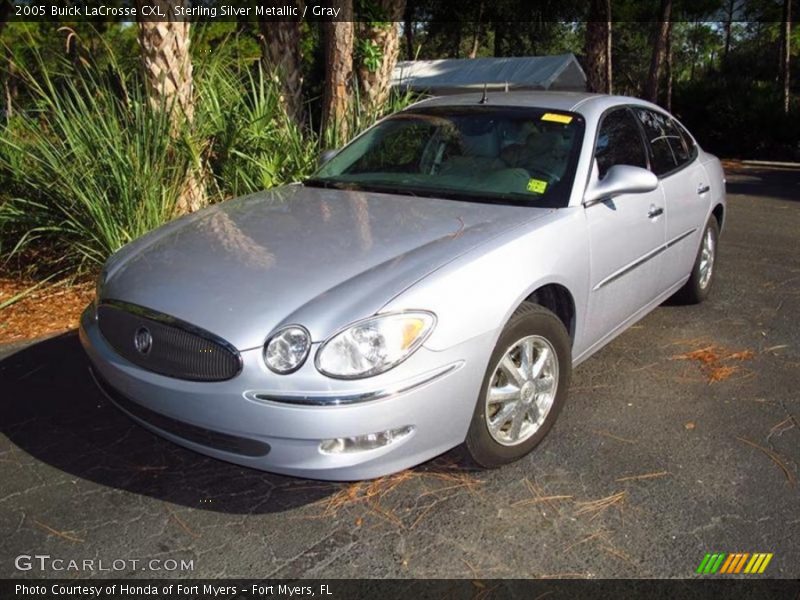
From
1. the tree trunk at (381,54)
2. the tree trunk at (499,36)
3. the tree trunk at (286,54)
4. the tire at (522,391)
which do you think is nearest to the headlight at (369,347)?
the tire at (522,391)

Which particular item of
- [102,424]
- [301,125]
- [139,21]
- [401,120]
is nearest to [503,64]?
[301,125]

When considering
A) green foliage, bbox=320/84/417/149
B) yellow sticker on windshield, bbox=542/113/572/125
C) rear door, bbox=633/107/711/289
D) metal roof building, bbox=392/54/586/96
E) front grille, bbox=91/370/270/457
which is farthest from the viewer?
metal roof building, bbox=392/54/586/96

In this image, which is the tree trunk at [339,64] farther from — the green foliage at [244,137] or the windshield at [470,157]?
the windshield at [470,157]

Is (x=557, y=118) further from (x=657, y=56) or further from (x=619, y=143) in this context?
(x=657, y=56)

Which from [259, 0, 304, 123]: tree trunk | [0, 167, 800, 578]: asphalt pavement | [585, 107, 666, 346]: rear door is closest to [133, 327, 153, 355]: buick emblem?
[0, 167, 800, 578]: asphalt pavement

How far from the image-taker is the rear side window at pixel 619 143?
165 inches

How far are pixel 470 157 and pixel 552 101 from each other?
66 cm

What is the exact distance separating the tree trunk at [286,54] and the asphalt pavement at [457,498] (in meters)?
5.01

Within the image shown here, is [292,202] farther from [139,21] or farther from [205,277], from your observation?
[139,21]

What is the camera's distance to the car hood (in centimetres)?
288

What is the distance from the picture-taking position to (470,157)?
13.9 ft

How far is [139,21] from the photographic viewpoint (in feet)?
21.6

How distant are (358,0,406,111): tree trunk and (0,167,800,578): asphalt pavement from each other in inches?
211

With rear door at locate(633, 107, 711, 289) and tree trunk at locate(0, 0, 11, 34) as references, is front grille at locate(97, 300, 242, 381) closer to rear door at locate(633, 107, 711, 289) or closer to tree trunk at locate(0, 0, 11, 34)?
rear door at locate(633, 107, 711, 289)
